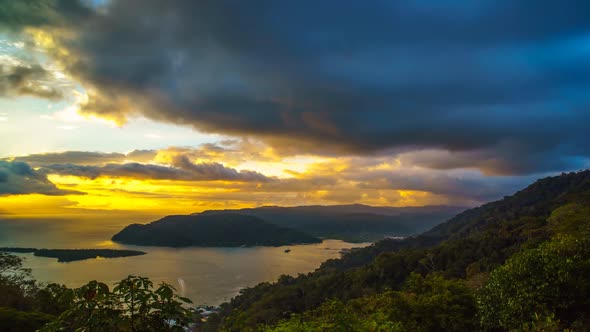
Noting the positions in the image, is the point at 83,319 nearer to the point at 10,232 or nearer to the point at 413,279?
the point at 413,279

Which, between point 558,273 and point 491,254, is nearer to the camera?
point 558,273

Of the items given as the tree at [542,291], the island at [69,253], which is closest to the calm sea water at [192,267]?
the island at [69,253]

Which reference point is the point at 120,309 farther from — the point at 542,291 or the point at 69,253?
the point at 69,253

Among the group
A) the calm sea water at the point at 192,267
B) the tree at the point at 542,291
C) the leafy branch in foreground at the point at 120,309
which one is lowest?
the calm sea water at the point at 192,267

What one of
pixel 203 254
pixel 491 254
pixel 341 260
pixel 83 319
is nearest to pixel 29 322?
pixel 83 319

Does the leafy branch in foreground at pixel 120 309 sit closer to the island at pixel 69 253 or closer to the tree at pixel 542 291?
the tree at pixel 542 291
